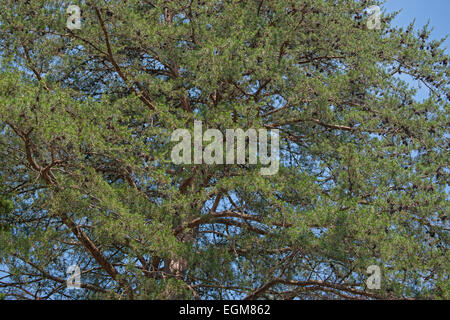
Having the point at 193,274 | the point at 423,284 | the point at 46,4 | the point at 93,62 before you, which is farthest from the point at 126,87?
the point at 423,284

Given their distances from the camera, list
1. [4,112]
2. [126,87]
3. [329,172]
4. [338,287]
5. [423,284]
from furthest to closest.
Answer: [126,87] < [329,172] < [338,287] < [423,284] < [4,112]

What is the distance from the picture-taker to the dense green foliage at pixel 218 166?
20.3 ft

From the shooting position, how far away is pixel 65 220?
6.46m

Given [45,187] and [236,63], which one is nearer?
[45,187]

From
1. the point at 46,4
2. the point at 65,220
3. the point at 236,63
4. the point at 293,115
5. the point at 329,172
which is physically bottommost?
the point at 65,220

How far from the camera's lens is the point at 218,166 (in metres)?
6.90

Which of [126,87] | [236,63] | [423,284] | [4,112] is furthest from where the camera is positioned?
[126,87]

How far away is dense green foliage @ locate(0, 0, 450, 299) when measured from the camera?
6.18 metres

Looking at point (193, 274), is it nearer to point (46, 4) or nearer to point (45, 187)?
point (45, 187)

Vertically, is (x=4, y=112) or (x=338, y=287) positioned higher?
(x=4, y=112)

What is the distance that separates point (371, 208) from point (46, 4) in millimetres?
4883

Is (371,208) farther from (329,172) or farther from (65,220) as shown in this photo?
(65,220)

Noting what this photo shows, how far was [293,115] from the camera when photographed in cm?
785

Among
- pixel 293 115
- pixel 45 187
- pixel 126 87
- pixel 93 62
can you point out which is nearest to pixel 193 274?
pixel 45 187
